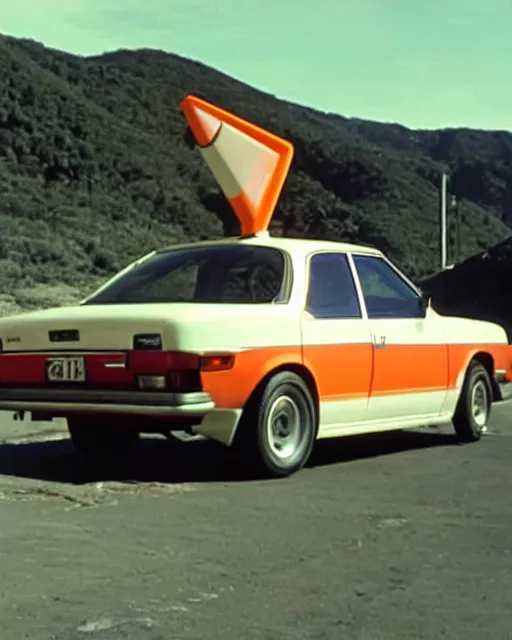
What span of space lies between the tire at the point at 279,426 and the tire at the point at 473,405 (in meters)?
2.13

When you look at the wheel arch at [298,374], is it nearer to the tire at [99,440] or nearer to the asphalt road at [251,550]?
the asphalt road at [251,550]

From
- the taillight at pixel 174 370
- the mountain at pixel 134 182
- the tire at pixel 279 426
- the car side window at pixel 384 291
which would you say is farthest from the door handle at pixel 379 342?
the mountain at pixel 134 182

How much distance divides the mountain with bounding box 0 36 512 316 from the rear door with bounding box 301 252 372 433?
73.5 ft

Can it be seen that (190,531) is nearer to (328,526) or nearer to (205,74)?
(328,526)

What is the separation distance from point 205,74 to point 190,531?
234 feet

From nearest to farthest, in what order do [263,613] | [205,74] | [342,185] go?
[263,613] < [342,185] < [205,74]

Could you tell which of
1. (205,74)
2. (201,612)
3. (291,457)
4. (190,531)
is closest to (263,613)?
(201,612)

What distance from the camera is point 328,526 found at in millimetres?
6281

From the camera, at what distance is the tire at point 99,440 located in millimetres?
8359

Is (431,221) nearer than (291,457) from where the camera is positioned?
No

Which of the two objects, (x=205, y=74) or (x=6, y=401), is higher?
(x=205, y=74)

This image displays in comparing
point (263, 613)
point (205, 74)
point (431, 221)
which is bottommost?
point (263, 613)

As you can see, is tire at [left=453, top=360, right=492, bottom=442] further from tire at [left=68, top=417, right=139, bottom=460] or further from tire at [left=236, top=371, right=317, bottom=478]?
tire at [left=68, top=417, right=139, bottom=460]

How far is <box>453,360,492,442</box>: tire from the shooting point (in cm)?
968
